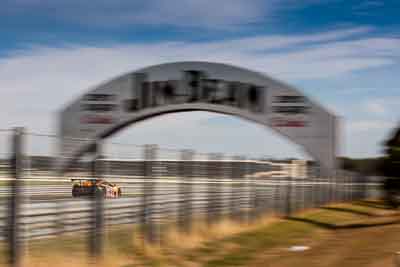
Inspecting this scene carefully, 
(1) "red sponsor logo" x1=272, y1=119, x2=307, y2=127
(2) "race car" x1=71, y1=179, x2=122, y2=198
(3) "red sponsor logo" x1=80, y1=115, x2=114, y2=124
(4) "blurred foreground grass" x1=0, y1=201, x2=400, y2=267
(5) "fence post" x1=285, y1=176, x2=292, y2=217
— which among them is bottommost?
(4) "blurred foreground grass" x1=0, y1=201, x2=400, y2=267

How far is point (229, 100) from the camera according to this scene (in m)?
47.1

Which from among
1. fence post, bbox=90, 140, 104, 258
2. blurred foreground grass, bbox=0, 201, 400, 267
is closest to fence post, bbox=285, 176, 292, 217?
blurred foreground grass, bbox=0, 201, 400, 267

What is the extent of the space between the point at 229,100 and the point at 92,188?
35100 mm

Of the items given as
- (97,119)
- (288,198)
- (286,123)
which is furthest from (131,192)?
(97,119)

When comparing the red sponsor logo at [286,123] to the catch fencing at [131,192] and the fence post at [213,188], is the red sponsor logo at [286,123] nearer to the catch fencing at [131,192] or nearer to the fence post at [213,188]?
the catch fencing at [131,192]

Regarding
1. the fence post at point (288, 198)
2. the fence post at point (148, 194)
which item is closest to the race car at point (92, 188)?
the fence post at point (148, 194)

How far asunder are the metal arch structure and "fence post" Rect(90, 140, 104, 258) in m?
33.8

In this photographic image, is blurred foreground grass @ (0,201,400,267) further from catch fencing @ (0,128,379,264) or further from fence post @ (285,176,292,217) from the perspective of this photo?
fence post @ (285,176,292,217)

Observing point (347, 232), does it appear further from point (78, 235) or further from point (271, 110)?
point (271, 110)

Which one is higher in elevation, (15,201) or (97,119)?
(97,119)

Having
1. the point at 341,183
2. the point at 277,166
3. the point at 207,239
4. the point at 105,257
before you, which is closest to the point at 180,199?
the point at 207,239

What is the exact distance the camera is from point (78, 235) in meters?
11.9

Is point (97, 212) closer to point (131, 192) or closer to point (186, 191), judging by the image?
point (131, 192)

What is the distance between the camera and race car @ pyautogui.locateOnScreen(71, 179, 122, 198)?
11.8 metres
